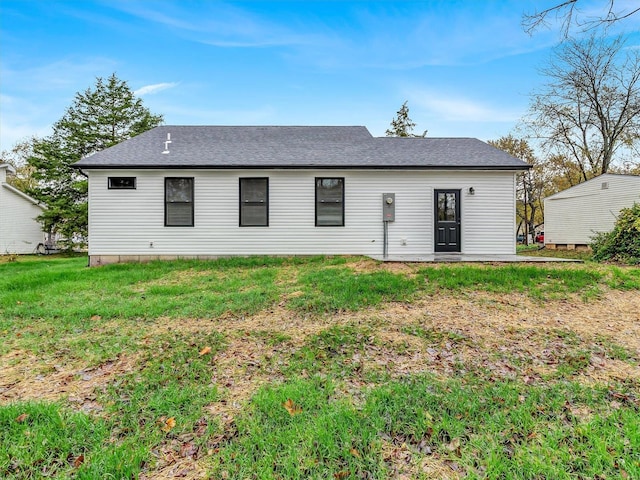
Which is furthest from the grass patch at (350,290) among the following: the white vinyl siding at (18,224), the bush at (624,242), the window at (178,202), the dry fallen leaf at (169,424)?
the white vinyl siding at (18,224)

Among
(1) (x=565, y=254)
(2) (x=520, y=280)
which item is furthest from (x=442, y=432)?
(1) (x=565, y=254)

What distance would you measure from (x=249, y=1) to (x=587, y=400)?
12335 millimetres

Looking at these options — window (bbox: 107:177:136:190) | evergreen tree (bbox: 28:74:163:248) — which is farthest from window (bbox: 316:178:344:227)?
evergreen tree (bbox: 28:74:163:248)

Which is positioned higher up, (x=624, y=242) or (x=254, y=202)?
(x=254, y=202)

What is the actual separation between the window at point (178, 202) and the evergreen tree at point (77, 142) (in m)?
10.9

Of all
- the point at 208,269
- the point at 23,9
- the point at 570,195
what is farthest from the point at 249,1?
the point at 570,195

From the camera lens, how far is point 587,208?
15406mm

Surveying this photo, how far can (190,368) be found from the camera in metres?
3.17

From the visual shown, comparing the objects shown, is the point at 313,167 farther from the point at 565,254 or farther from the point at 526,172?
the point at 526,172

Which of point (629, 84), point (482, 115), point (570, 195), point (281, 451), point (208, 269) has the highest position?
point (629, 84)

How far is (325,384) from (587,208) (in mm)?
18193

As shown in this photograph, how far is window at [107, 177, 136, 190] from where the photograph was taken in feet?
32.6

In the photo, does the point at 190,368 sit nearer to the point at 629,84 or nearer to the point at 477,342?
the point at 477,342

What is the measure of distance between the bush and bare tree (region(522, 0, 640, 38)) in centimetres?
696
